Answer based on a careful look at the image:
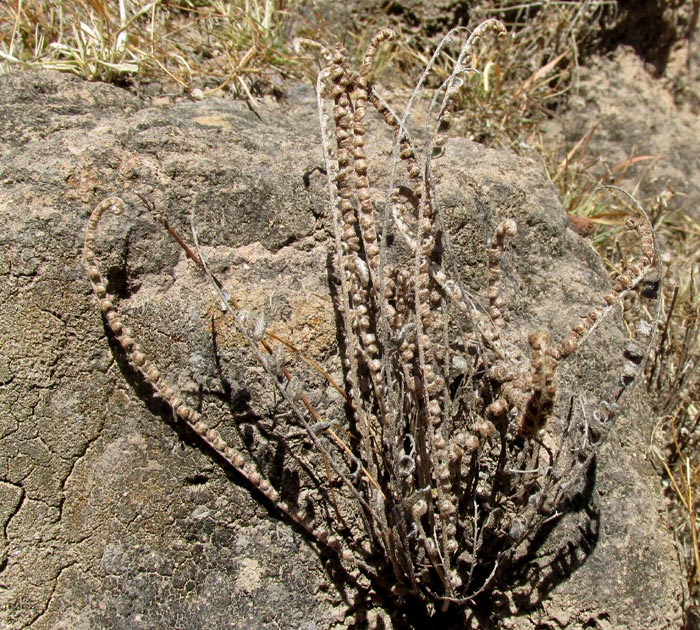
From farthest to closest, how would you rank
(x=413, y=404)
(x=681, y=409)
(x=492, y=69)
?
(x=492, y=69)
(x=681, y=409)
(x=413, y=404)

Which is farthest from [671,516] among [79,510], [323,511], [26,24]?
[26,24]

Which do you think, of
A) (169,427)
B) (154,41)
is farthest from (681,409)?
(154,41)

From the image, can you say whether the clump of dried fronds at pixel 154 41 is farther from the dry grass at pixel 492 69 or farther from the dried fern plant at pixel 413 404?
the dried fern plant at pixel 413 404

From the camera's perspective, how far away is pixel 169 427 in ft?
5.91

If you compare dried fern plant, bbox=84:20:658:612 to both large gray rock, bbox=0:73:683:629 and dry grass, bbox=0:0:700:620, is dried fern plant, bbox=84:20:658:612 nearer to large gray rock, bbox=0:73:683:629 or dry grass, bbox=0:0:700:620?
large gray rock, bbox=0:73:683:629

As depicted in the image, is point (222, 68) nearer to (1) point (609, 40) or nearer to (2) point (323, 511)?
(2) point (323, 511)

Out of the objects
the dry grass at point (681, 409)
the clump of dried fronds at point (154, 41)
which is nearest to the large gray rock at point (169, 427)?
the dry grass at point (681, 409)

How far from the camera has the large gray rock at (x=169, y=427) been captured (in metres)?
1.75

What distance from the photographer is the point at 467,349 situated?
1901 millimetres

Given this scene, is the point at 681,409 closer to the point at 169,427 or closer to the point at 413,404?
the point at 413,404

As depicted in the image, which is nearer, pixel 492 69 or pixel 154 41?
pixel 154 41

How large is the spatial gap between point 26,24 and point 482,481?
226 centimetres

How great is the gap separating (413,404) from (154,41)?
1.71 m

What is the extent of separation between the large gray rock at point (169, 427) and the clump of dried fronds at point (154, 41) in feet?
1.59
